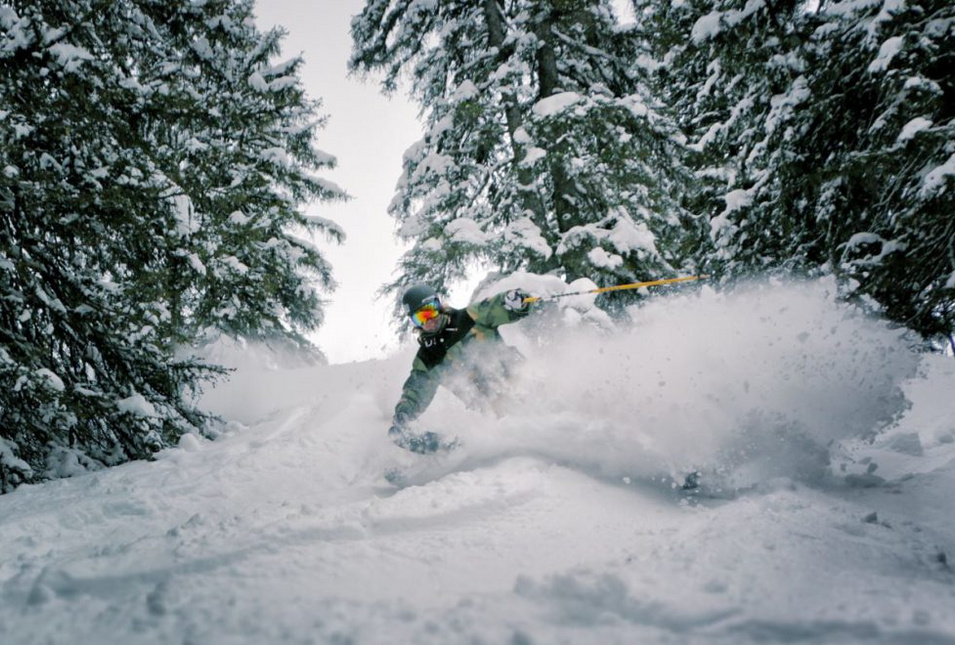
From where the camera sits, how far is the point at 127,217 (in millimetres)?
4641

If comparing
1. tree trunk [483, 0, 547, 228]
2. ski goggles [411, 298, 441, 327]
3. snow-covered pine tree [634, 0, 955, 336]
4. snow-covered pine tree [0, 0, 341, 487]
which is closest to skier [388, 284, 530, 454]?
ski goggles [411, 298, 441, 327]

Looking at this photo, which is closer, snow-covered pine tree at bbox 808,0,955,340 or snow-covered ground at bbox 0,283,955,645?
snow-covered ground at bbox 0,283,955,645

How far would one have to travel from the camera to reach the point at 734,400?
3932 millimetres

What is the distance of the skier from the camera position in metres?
5.36

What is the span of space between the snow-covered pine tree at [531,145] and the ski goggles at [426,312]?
8.74 ft

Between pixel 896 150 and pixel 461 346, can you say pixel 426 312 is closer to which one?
pixel 461 346

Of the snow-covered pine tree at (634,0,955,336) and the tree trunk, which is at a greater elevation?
the tree trunk

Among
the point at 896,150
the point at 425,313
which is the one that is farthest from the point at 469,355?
the point at 896,150

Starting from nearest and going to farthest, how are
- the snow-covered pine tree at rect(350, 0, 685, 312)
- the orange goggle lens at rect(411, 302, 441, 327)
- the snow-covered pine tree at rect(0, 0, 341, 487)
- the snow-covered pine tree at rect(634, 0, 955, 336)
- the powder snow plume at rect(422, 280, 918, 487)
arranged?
1. the powder snow plume at rect(422, 280, 918, 487)
2. the snow-covered pine tree at rect(634, 0, 955, 336)
3. the snow-covered pine tree at rect(0, 0, 341, 487)
4. the orange goggle lens at rect(411, 302, 441, 327)
5. the snow-covered pine tree at rect(350, 0, 685, 312)

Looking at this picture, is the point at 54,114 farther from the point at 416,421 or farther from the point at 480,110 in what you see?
the point at 480,110

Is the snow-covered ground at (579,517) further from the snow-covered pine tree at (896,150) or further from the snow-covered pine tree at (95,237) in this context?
the snow-covered pine tree at (95,237)

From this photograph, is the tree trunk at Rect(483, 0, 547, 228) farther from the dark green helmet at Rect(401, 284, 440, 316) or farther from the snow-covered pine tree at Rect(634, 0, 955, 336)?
the dark green helmet at Rect(401, 284, 440, 316)

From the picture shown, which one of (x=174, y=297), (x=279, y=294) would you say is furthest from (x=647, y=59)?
(x=279, y=294)

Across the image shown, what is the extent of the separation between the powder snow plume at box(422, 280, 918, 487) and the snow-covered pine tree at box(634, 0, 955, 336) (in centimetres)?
46
